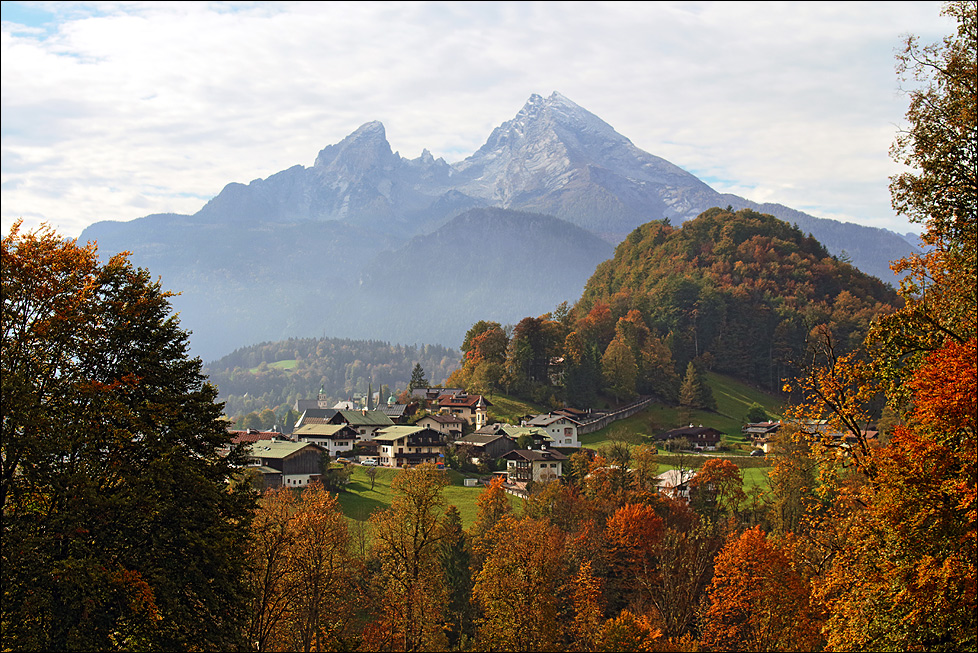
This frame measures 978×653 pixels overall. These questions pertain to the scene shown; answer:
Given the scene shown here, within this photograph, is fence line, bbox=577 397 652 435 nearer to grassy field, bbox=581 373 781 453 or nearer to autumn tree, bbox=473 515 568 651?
grassy field, bbox=581 373 781 453

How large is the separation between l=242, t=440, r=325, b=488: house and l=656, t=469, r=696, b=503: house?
3029cm

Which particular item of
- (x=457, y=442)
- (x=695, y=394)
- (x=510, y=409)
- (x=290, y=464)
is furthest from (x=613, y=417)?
(x=290, y=464)

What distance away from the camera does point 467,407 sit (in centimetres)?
10088

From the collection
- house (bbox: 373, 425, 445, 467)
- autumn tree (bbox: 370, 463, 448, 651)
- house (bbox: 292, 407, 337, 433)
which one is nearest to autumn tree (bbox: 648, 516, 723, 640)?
autumn tree (bbox: 370, 463, 448, 651)

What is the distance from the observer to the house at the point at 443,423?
9350 cm

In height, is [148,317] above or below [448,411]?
above

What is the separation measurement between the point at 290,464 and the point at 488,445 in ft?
72.6

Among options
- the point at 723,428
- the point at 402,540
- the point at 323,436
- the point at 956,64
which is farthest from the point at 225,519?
the point at 723,428

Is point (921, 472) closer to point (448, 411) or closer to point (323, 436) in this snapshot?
point (323, 436)

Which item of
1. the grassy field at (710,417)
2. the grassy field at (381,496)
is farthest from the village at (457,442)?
the grassy field at (381,496)

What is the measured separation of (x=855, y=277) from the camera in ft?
527

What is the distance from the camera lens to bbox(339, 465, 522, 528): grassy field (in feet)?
208

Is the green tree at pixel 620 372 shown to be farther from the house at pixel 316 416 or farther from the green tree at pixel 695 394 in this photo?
the house at pixel 316 416

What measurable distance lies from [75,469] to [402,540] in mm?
27214
